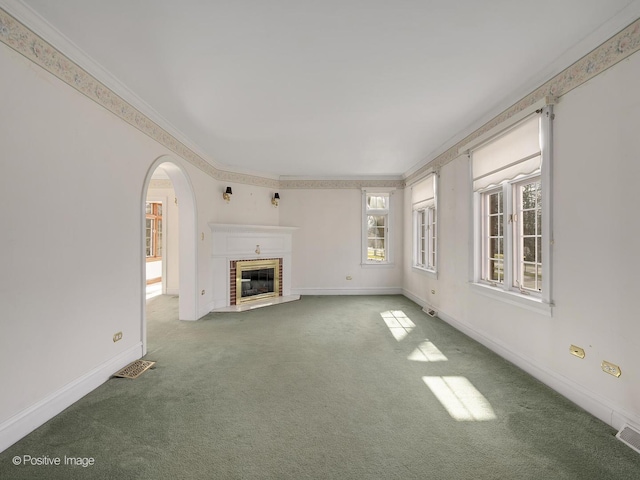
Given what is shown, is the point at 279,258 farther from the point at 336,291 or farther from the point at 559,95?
the point at 559,95

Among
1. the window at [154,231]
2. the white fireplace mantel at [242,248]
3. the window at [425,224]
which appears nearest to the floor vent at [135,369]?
the white fireplace mantel at [242,248]

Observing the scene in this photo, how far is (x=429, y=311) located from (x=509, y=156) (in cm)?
278

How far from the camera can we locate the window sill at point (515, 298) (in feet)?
8.08

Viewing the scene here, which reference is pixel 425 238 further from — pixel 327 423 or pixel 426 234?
pixel 327 423

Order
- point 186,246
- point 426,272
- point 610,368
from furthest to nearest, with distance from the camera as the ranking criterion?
1. point 426,272
2. point 186,246
3. point 610,368

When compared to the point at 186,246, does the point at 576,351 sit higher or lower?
lower

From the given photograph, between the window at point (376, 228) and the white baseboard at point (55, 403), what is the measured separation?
4.86 meters

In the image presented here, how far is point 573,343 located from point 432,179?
→ 3.22 meters

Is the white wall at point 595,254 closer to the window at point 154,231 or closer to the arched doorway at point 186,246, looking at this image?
the arched doorway at point 186,246

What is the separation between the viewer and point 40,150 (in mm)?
1930

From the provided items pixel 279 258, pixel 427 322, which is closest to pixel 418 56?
pixel 427 322

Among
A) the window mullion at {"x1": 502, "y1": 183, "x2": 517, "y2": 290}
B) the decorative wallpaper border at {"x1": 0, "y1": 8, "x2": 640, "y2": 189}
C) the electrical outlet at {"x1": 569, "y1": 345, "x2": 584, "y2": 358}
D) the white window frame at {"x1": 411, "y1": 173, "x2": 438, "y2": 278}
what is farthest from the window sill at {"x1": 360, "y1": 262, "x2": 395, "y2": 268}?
the electrical outlet at {"x1": 569, "y1": 345, "x2": 584, "y2": 358}

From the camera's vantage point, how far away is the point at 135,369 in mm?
2744

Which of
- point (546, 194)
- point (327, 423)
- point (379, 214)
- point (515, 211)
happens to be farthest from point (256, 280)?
point (546, 194)
